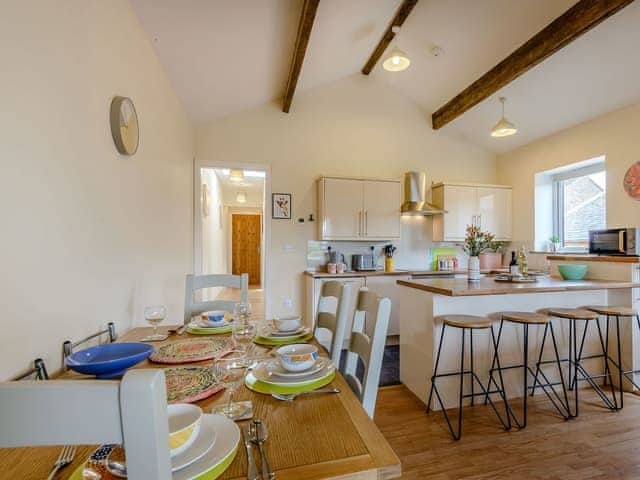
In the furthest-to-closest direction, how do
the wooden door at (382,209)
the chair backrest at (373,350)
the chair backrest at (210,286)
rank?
1. the wooden door at (382,209)
2. the chair backrest at (210,286)
3. the chair backrest at (373,350)

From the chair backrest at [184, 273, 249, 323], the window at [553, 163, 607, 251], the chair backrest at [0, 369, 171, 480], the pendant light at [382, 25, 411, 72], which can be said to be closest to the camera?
the chair backrest at [0, 369, 171, 480]

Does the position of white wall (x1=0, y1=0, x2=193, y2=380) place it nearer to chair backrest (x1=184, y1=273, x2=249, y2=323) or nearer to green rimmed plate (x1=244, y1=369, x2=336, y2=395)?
chair backrest (x1=184, y1=273, x2=249, y2=323)

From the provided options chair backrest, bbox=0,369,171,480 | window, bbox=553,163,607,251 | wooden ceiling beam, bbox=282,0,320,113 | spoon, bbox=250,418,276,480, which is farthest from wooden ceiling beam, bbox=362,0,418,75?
chair backrest, bbox=0,369,171,480

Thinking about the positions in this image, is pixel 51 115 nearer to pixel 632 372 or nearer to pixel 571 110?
pixel 632 372

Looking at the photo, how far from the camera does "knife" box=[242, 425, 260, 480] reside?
23.5 inches

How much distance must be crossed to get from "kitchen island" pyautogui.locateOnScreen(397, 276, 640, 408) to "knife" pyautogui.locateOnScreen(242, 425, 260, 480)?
5.87 ft

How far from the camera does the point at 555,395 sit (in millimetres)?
2480

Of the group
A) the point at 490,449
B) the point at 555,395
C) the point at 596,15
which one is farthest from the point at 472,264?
the point at 596,15

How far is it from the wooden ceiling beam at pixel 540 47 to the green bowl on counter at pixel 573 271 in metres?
Answer: 1.90

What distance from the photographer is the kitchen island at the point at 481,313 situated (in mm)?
2354

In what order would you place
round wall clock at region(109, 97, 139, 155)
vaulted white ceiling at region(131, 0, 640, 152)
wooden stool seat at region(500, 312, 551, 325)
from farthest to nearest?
vaulted white ceiling at region(131, 0, 640, 152), wooden stool seat at region(500, 312, 551, 325), round wall clock at region(109, 97, 139, 155)

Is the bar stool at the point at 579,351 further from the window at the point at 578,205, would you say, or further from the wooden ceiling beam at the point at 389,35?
the wooden ceiling beam at the point at 389,35

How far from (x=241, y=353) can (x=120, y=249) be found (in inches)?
42.8

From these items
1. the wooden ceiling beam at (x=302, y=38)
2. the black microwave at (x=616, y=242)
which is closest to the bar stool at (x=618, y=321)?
the black microwave at (x=616, y=242)
